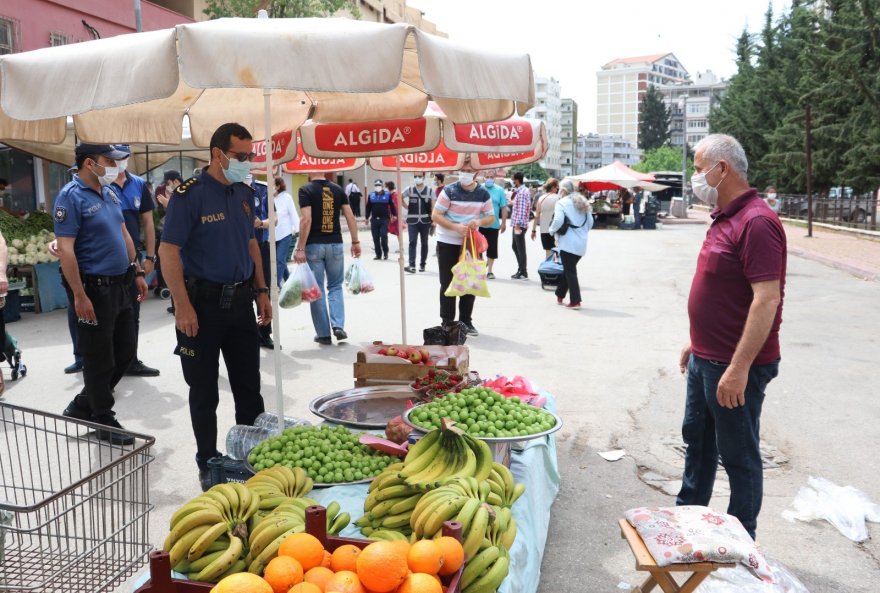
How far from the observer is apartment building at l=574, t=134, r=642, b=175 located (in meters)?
190

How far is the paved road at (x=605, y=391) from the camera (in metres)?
4.26

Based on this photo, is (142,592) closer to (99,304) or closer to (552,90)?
(99,304)

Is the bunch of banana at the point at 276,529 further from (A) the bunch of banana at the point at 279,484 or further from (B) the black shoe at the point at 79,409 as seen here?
(B) the black shoe at the point at 79,409

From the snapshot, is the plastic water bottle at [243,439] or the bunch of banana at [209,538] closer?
the bunch of banana at [209,538]

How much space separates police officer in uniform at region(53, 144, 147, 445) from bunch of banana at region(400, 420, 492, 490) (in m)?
3.10

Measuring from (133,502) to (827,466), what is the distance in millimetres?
4712

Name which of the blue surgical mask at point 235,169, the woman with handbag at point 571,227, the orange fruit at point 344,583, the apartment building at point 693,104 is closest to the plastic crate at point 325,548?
the orange fruit at point 344,583

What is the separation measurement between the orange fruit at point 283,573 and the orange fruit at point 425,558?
1.19ft

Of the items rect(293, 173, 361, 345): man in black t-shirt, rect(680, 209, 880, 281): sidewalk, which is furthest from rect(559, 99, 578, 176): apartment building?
rect(293, 173, 361, 345): man in black t-shirt

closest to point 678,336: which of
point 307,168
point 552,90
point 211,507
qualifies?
point 307,168

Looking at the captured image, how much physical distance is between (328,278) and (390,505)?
6.46m

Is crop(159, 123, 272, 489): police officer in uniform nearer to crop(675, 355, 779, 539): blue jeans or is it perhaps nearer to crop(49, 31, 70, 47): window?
crop(675, 355, 779, 539): blue jeans

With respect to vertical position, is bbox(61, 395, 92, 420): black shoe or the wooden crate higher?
the wooden crate

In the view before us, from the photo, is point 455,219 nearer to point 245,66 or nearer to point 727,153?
point 727,153
